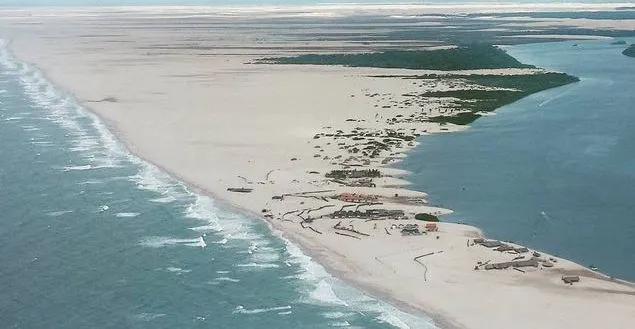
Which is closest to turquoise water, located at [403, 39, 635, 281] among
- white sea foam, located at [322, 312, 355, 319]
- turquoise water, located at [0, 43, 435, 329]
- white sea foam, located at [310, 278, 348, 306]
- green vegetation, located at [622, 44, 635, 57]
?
white sea foam, located at [310, 278, 348, 306]

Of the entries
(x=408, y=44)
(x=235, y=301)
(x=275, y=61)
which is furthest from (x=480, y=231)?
(x=408, y=44)

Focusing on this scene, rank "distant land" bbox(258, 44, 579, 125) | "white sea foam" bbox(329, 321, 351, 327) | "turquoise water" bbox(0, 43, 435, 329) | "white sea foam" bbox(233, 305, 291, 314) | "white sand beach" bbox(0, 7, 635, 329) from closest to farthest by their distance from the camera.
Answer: "white sea foam" bbox(329, 321, 351, 327), "turquoise water" bbox(0, 43, 435, 329), "white sea foam" bbox(233, 305, 291, 314), "white sand beach" bbox(0, 7, 635, 329), "distant land" bbox(258, 44, 579, 125)

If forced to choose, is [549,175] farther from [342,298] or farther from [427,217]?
[342,298]

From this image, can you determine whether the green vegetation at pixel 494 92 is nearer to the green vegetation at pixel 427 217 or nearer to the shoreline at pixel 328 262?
the shoreline at pixel 328 262

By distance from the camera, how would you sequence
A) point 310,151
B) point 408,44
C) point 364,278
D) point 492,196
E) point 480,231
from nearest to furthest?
point 364,278, point 480,231, point 492,196, point 310,151, point 408,44

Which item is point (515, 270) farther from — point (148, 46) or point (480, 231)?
point (148, 46)

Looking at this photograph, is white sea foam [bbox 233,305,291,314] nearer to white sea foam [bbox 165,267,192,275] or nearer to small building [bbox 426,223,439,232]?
white sea foam [bbox 165,267,192,275]

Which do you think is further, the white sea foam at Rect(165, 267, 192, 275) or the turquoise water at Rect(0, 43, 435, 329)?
the white sea foam at Rect(165, 267, 192, 275)
